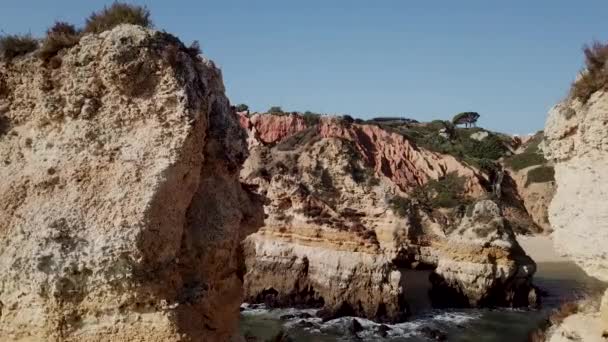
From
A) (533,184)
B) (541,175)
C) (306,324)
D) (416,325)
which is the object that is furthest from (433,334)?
(541,175)

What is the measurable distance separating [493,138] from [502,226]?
44.8m

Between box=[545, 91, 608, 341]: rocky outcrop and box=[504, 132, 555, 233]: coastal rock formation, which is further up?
box=[504, 132, 555, 233]: coastal rock formation

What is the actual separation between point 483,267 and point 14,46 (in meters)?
23.7

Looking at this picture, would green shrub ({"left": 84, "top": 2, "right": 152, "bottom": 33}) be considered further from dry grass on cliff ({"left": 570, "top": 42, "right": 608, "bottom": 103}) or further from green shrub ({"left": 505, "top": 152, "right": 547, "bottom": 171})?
green shrub ({"left": 505, "top": 152, "right": 547, "bottom": 171})

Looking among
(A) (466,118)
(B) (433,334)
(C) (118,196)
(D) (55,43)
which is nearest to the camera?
(C) (118,196)

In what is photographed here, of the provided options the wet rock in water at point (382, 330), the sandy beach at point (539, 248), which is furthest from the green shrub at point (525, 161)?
the wet rock in water at point (382, 330)

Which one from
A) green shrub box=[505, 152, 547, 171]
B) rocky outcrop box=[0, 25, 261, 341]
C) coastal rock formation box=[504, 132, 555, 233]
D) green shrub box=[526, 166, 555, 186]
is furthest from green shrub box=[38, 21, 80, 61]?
green shrub box=[505, 152, 547, 171]

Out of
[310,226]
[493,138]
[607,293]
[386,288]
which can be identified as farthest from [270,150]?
[493,138]

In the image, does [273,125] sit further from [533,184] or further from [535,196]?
[533,184]

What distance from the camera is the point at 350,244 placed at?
90.3 feet

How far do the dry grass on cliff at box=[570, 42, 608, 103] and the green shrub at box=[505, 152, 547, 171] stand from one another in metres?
53.7

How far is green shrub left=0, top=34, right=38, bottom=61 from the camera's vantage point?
345 inches

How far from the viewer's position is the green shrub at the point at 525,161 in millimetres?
61469

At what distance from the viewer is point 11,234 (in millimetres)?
7582
